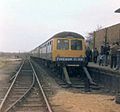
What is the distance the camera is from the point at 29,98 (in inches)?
599

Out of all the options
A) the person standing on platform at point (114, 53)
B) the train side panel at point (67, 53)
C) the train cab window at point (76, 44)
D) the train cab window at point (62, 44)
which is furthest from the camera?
the train cab window at point (76, 44)

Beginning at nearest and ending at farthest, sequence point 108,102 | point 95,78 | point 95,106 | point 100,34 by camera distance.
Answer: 1. point 95,106
2. point 108,102
3. point 95,78
4. point 100,34

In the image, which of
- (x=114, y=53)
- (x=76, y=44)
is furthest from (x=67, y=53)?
(x=114, y=53)

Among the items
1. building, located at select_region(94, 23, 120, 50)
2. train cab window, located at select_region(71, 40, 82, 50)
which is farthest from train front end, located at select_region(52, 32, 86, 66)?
building, located at select_region(94, 23, 120, 50)

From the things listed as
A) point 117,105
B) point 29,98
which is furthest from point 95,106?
point 29,98

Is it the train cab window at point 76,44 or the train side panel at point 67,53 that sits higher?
the train cab window at point 76,44

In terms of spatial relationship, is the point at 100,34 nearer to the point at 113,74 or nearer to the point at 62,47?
the point at 62,47

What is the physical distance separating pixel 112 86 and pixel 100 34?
57.8 feet

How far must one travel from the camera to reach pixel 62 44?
25844 millimetres

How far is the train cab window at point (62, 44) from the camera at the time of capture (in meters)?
25.7

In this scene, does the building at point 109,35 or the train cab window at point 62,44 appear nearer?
the train cab window at point 62,44

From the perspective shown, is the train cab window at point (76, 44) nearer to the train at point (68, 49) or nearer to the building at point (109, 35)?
the train at point (68, 49)

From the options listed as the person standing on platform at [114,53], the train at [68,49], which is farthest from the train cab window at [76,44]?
the person standing on platform at [114,53]

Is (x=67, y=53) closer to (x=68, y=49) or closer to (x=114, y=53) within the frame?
(x=68, y=49)
